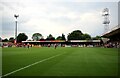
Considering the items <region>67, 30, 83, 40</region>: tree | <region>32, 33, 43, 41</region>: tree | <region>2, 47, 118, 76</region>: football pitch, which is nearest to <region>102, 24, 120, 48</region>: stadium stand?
<region>2, 47, 118, 76</region>: football pitch

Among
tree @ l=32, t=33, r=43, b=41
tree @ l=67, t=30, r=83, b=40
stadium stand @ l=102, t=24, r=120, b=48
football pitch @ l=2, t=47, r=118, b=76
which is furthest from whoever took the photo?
tree @ l=32, t=33, r=43, b=41

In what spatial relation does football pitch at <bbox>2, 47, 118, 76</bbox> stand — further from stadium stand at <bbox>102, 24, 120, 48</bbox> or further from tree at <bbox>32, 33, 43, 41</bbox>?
tree at <bbox>32, 33, 43, 41</bbox>

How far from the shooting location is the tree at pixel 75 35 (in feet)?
516

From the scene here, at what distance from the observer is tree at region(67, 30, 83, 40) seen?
157 m

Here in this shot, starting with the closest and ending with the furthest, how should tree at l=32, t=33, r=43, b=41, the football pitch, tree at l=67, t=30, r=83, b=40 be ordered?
the football pitch < tree at l=67, t=30, r=83, b=40 < tree at l=32, t=33, r=43, b=41

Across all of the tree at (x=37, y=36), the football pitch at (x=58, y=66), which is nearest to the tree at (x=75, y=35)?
the tree at (x=37, y=36)

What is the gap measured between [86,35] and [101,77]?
523 ft

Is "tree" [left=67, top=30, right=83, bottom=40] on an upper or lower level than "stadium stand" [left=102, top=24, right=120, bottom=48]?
upper

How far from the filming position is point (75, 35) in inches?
6284

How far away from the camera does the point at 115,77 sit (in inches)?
391

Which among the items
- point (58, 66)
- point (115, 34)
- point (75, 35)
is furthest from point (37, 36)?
point (58, 66)

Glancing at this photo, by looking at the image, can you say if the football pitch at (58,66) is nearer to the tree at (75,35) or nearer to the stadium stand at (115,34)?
the stadium stand at (115,34)

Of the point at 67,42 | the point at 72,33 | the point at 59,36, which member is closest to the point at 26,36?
the point at 59,36

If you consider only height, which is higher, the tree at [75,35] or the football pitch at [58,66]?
the tree at [75,35]
